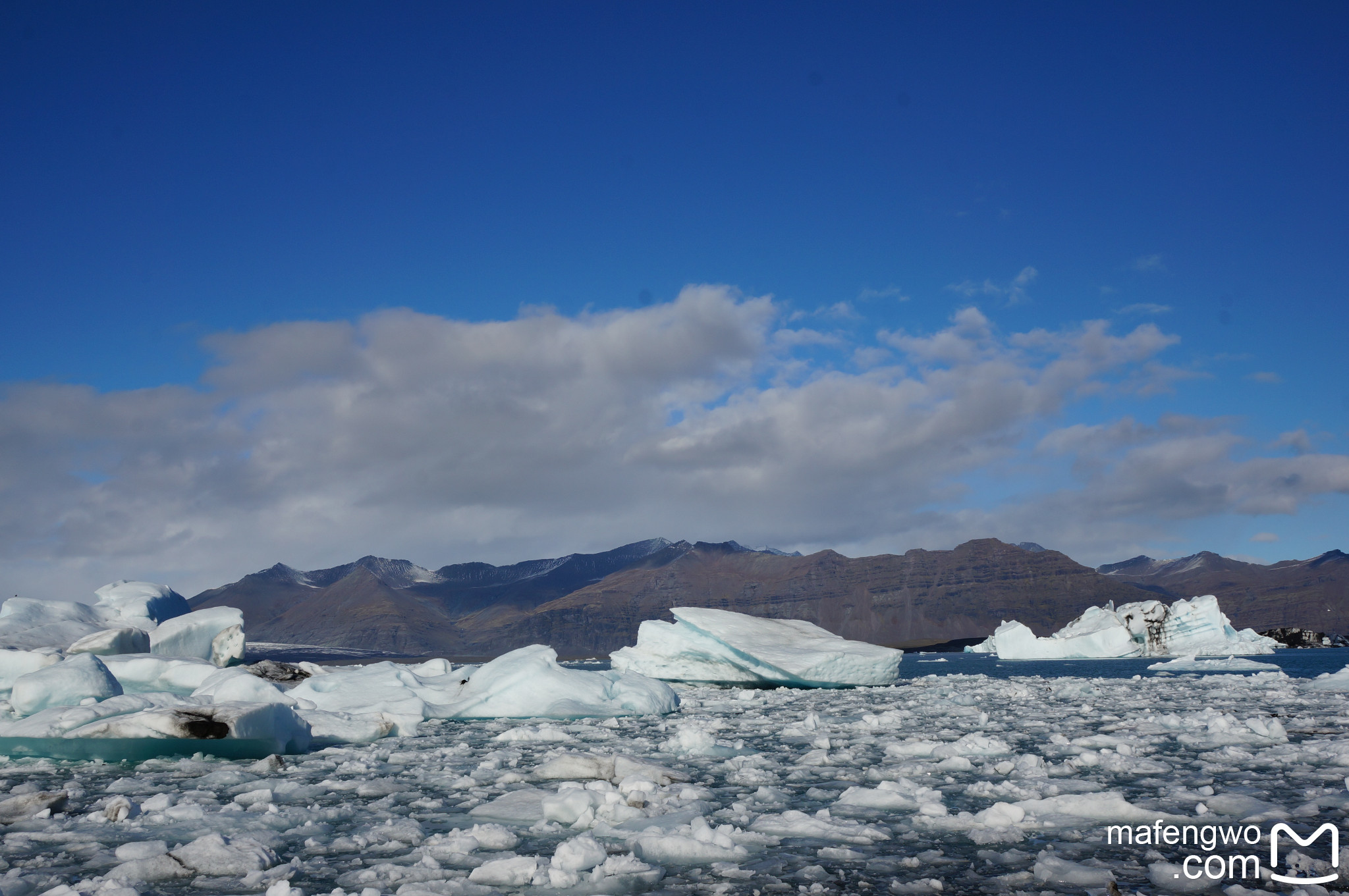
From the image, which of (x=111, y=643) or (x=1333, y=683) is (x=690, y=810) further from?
(x=1333, y=683)

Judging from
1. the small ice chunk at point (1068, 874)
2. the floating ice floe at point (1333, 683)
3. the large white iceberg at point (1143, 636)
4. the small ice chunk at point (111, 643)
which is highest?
the small ice chunk at point (1068, 874)

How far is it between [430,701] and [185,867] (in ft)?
37.0

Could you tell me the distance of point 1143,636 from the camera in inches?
1977

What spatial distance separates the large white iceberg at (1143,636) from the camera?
1811 inches

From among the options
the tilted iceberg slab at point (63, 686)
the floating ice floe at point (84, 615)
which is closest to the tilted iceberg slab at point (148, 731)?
the tilted iceberg slab at point (63, 686)

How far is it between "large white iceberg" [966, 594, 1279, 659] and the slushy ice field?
132 feet

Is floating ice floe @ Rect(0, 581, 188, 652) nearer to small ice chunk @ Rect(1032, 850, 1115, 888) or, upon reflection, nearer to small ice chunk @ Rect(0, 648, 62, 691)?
small ice chunk @ Rect(0, 648, 62, 691)

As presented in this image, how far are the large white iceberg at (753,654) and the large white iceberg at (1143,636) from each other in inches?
1206

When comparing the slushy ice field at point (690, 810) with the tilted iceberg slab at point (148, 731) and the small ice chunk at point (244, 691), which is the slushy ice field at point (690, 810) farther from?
the small ice chunk at point (244, 691)

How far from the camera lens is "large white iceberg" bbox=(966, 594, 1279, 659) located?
46.0 meters

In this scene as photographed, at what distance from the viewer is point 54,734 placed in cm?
944

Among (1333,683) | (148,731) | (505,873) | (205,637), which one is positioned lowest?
(1333,683)

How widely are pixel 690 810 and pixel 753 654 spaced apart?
16195 millimetres

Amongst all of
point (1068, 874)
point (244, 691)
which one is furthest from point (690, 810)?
point (244, 691)
